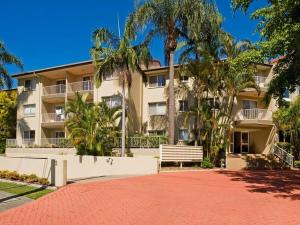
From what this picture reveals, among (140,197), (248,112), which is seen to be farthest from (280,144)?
(140,197)

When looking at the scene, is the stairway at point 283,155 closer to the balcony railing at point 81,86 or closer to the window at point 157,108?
the window at point 157,108

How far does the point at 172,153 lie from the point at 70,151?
532 inches

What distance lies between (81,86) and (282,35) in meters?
29.2

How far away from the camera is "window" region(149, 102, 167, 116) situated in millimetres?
37594

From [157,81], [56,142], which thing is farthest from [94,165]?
[56,142]

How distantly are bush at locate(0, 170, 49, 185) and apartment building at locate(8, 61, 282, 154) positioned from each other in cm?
1162

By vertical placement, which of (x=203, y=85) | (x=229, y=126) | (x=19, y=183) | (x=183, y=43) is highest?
(x=183, y=43)

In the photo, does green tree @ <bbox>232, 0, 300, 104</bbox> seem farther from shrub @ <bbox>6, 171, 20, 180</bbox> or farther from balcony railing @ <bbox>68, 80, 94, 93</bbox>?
balcony railing @ <bbox>68, 80, 94, 93</bbox>

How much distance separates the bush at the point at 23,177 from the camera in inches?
747

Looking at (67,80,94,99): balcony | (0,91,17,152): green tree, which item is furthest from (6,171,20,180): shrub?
(0,91,17,152): green tree

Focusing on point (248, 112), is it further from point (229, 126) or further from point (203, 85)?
point (203, 85)

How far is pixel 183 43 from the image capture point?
101 feet

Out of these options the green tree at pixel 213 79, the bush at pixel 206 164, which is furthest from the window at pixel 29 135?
the bush at pixel 206 164

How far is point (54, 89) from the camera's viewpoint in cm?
4378
